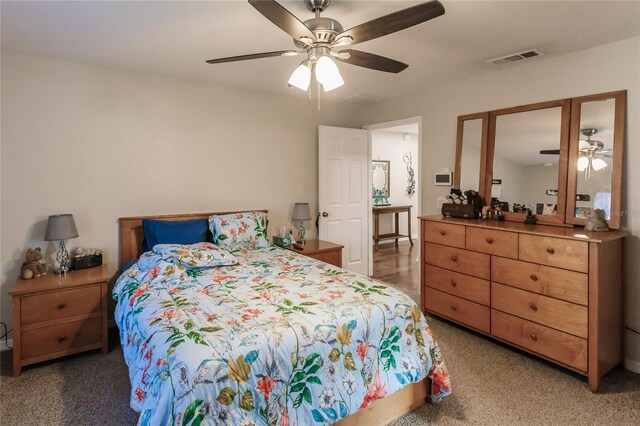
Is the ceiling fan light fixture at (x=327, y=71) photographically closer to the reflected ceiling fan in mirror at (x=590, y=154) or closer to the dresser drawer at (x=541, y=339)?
the reflected ceiling fan in mirror at (x=590, y=154)

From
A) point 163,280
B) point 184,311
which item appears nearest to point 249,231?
point 163,280

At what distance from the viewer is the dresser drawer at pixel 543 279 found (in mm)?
2316

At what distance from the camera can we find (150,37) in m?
2.46

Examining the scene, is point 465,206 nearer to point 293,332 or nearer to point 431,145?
point 431,145

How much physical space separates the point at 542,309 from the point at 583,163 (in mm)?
1182

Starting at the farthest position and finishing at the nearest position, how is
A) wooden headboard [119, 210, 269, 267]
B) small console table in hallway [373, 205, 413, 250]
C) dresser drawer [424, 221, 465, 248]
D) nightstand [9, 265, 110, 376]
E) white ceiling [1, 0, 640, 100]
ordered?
small console table in hallway [373, 205, 413, 250]
wooden headboard [119, 210, 269, 267]
dresser drawer [424, 221, 465, 248]
nightstand [9, 265, 110, 376]
white ceiling [1, 0, 640, 100]

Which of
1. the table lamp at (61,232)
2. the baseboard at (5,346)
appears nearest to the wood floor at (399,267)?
the table lamp at (61,232)

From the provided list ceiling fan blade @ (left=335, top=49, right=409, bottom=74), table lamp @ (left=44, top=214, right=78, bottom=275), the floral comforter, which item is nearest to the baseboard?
table lamp @ (left=44, top=214, right=78, bottom=275)

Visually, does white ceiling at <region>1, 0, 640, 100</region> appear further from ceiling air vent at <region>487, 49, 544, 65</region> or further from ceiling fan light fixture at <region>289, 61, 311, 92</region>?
ceiling fan light fixture at <region>289, 61, 311, 92</region>

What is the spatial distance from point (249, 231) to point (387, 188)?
425cm

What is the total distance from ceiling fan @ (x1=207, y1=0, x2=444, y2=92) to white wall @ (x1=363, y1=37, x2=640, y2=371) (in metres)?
1.53

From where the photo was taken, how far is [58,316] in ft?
8.55

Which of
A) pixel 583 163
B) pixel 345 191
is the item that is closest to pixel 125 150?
pixel 345 191

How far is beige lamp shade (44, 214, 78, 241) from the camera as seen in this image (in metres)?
2.73
